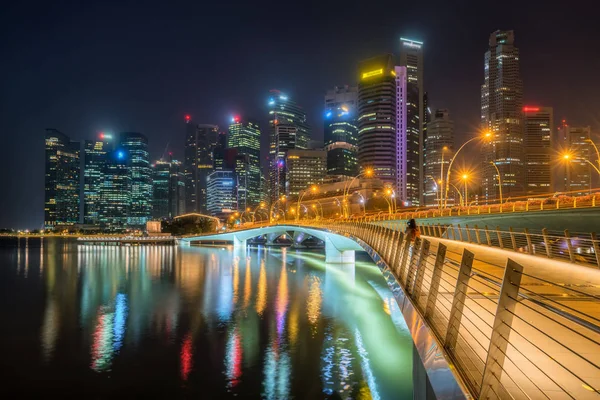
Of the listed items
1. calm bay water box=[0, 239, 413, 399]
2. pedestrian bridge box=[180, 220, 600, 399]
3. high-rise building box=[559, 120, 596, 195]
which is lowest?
calm bay water box=[0, 239, 413, 399]

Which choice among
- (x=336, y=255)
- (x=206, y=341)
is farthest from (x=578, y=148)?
(x=206, y=341)

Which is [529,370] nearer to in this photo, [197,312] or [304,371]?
[304,371]

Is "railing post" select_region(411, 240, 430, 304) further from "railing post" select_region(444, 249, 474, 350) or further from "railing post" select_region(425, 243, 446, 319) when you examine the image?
"railing post" select_region(444, 249, 474, 350)

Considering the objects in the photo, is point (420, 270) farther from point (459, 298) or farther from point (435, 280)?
point (459, 298)

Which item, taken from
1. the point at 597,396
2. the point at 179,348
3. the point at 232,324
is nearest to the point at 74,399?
the point at 179,348

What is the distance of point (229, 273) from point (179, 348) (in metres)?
36.6

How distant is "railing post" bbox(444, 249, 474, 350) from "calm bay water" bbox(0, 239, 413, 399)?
441 inches

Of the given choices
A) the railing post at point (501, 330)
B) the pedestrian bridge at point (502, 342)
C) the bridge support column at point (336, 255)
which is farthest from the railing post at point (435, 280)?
the bridge support column at point (336, 255)

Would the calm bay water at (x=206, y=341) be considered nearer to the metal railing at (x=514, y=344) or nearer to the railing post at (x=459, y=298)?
the metal railing at (x=514, y=344)

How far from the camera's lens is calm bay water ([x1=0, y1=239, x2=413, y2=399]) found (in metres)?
17.8

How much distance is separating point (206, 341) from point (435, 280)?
1885 centimetres

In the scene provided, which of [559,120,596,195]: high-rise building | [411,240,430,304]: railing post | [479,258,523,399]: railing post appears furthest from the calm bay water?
[559,120,596,195]: high-rise building

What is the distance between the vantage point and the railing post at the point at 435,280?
7.44 meters

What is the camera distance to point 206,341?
24.4 metres
